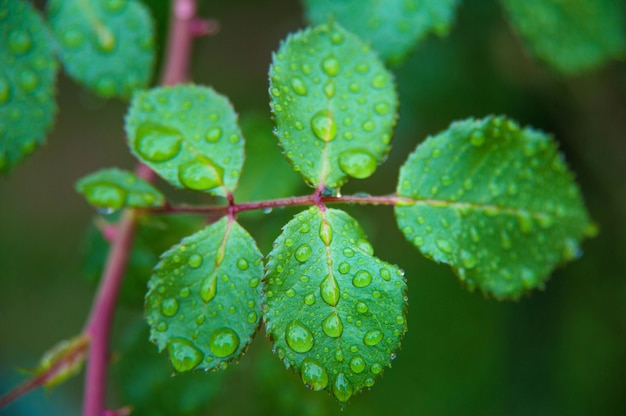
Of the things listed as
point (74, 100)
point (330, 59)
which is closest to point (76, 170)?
point (74, 100)

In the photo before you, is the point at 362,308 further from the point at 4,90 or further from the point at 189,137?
the point at 4,90

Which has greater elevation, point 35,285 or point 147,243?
point 35,285

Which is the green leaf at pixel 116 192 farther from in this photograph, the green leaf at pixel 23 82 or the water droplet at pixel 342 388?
the water droplet at pixel 342 388

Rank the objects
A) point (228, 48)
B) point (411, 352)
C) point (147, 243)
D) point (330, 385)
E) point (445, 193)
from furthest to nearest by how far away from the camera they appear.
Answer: point (228, 48) < point (411, 352) < point (147, 243) < point (445, 193) < point (330, 385)

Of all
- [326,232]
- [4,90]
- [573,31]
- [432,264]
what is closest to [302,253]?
[326,232]

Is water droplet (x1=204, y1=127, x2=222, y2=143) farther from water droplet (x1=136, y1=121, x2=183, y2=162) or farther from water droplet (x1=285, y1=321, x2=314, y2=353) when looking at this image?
water droplet (x1=285, y1=321, x2=314, y2=353)

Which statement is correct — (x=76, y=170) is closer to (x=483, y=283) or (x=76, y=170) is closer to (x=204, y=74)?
(x=204, y=74)
